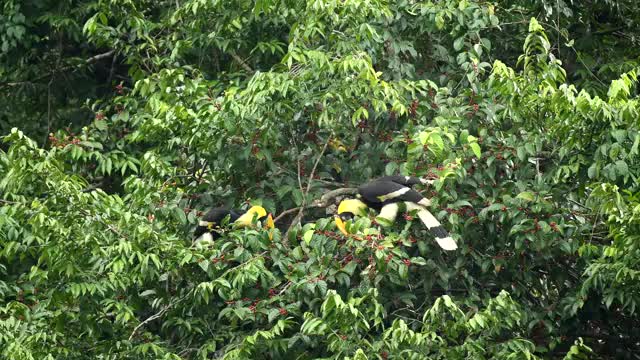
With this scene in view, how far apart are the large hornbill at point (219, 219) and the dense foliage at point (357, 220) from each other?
97 mm

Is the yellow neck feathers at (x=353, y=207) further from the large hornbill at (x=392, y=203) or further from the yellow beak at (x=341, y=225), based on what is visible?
the yellow beak at (x=341, y=225)

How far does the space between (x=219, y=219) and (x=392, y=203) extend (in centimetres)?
91

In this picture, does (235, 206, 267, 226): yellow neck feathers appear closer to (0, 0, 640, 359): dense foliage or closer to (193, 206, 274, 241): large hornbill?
(193, 206, 274, 241): large hornbill

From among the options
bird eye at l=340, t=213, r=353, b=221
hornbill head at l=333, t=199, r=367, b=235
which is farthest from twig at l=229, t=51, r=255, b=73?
bird eye at l=340, t=213, r=353, b=221

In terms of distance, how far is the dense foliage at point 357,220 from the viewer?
6008 millimetres

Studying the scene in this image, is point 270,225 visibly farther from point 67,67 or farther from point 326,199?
point 67,67

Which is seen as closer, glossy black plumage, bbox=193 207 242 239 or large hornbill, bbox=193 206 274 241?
large hornbill, bbox=193 206 274 241

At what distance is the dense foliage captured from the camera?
237 inches

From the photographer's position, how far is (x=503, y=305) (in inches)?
230

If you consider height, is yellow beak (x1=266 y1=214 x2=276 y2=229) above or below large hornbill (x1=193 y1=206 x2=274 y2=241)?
above

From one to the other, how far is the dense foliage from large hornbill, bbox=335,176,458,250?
0.23 ft

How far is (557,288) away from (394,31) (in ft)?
5.61

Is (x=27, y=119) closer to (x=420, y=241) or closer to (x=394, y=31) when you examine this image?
(x=394, y=31)

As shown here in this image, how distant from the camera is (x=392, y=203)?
6266 mm
